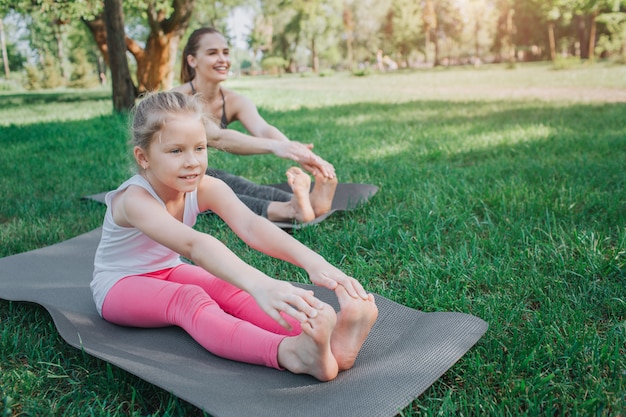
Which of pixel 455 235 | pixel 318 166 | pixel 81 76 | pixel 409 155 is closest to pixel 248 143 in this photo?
pixel 318 166

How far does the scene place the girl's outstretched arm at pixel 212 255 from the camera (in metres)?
1.55

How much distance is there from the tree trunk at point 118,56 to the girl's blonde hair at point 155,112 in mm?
8327

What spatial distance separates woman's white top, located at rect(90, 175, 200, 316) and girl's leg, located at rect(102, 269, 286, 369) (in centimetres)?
6

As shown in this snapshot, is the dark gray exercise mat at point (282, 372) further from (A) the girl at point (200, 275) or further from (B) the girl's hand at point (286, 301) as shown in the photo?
(B) the girl's hand at point (286, 301)

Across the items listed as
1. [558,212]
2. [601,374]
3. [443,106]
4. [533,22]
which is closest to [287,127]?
[443,106]

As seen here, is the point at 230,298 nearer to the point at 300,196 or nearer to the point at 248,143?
the point at 300,196

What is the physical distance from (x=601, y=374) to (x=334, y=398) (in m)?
0.86

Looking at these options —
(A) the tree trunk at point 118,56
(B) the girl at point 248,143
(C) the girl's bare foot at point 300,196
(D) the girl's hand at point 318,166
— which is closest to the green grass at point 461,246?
(C) the girl's bare foot at point 300,196

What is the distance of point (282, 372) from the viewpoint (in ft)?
5.89

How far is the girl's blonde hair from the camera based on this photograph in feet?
6.48

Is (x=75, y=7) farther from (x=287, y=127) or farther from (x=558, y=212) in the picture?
(x=558, y=212)

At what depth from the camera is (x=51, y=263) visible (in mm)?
2934

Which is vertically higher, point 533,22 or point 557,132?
point 533,22

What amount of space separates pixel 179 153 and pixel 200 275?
0.54m
